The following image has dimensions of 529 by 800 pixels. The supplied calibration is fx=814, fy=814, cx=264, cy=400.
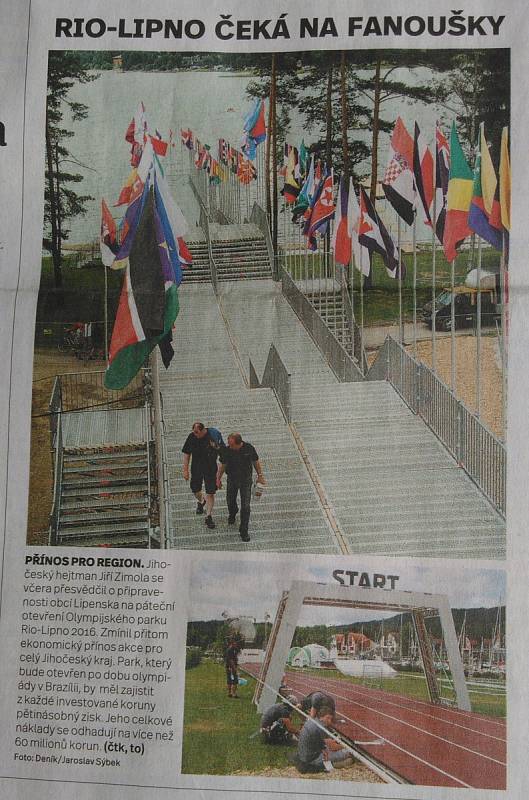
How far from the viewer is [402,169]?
1160 mm

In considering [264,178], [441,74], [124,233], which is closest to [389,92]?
[441,74]

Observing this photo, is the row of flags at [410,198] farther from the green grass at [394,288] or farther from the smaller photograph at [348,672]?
the smaller photograph at [348,672]

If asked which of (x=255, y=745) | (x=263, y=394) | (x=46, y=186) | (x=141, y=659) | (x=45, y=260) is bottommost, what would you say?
(x=255, y=745)

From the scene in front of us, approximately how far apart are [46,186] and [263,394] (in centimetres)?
44

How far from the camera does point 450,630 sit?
1.11 m

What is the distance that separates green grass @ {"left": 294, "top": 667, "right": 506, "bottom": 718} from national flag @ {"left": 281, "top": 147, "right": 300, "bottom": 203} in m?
0.67

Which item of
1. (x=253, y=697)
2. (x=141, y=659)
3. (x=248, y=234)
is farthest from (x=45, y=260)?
(x=253, y=697)

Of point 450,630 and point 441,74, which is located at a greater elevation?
point 441,74

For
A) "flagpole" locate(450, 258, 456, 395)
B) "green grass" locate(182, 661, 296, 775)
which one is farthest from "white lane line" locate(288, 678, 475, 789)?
"flagpole" locate(450, 258, 456, 395)

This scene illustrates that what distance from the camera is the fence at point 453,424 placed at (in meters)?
1.12

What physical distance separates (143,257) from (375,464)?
1.47 feet

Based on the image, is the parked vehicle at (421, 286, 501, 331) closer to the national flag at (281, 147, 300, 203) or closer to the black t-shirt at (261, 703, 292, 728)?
the national flag at (281, 147, 300, 203)

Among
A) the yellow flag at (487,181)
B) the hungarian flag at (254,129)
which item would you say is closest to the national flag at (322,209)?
the hungarian flag at (254,129)

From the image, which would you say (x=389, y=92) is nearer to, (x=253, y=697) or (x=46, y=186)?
(x=46, y=186)
